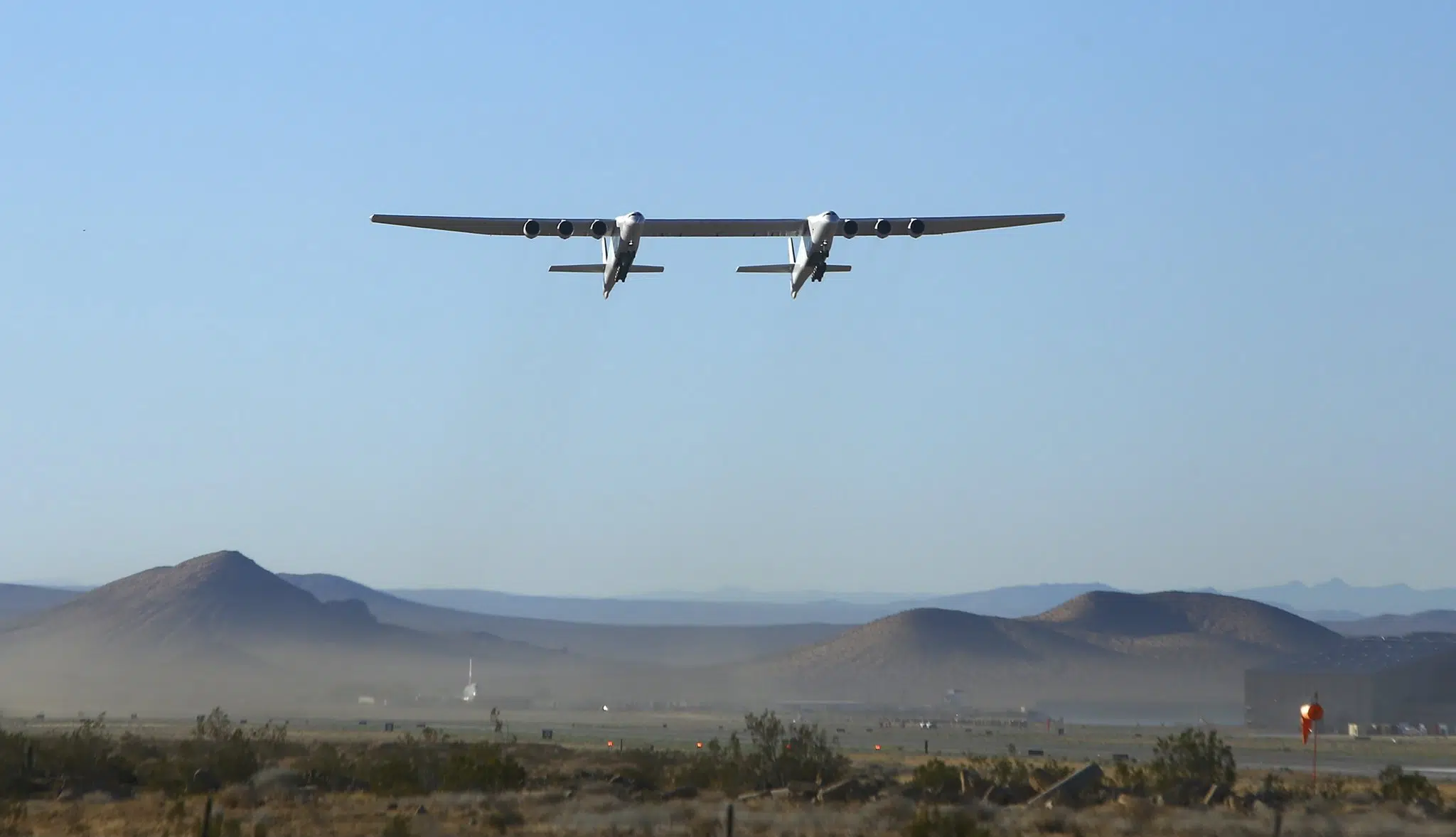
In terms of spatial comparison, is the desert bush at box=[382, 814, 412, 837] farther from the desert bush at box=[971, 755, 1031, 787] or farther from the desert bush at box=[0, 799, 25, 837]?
the desert bush at box=[971, 755, 1031, 787]

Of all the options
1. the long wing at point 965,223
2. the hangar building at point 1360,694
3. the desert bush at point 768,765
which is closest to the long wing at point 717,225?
the long wing at point 965,223

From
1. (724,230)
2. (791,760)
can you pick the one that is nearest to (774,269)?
(724,230)

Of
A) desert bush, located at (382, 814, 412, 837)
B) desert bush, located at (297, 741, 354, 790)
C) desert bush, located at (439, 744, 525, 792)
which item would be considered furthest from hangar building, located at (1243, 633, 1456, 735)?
desert bush, located at (382, 814, 412, 837)

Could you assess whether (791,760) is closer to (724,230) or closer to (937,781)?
(937,781)

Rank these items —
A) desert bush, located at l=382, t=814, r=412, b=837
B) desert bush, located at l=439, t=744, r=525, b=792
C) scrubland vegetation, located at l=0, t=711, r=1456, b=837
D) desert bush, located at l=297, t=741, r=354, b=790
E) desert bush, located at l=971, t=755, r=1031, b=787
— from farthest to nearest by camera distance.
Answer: desert bush, located at l=971, t=755, r=1031, b=787
desert bush, located at l=297, t=741, r=354, b=790
desert bush, located at l=439, t=744, r=525, b=792
scrubland vegetation, located at l=0, t=711, r=1456, b=837
desert bush, located at l=382, t=814, r=412, b=837

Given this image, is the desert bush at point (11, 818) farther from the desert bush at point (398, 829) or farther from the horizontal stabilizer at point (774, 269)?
the horizontal stabilizer at point (774, 269)
